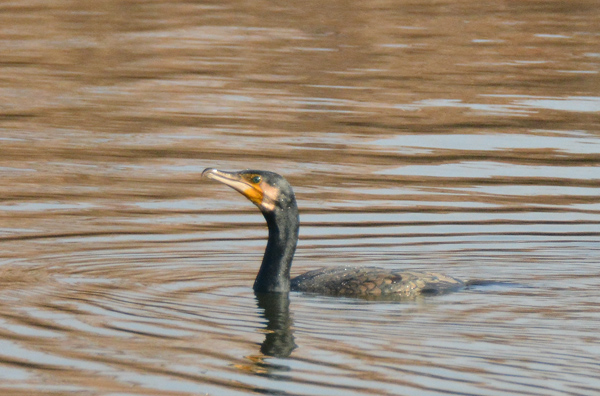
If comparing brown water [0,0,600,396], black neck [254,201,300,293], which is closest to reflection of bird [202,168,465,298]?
black neck [254,201,300,293]

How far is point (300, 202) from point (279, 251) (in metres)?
3.54

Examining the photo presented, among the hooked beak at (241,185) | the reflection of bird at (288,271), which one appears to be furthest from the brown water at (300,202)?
the hooked beak at (241,185)

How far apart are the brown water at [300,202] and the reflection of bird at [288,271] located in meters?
0.18

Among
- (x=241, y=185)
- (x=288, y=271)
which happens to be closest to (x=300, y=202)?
(x=288, y=271)

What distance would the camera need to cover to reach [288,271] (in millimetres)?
9688

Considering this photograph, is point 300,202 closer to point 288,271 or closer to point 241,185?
point 288,271

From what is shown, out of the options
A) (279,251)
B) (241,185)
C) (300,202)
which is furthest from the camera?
(300,202)

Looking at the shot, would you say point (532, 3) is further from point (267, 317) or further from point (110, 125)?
point (267, 317)

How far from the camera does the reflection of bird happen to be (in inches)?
368

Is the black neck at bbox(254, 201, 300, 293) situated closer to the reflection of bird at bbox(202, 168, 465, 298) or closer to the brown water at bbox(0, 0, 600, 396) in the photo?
the reflection of bird at bbox(202, 168, 465, 298)

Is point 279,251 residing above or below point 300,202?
above

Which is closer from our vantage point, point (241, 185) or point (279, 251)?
point (241, 185)

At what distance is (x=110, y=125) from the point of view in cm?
1694

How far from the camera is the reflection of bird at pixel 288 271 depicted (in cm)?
934
